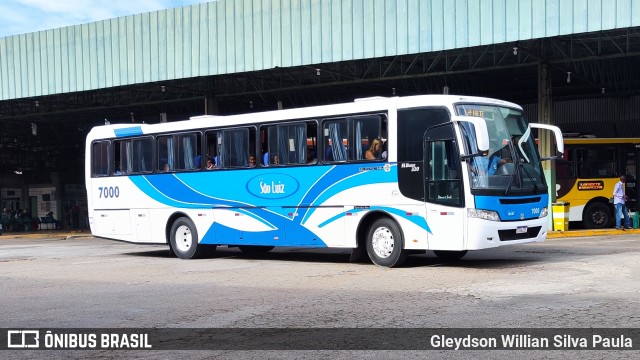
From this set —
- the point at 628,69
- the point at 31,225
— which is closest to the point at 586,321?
the point at 628,69

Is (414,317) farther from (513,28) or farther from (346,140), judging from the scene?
(513,28)

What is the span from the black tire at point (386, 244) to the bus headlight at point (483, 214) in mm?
1516

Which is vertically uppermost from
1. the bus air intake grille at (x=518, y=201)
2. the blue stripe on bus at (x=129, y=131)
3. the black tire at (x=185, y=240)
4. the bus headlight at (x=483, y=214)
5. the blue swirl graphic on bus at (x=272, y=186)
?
the blue stripe on bus at (x=129, y=131)

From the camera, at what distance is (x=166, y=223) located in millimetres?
18391

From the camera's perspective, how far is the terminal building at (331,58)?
22.6 metres

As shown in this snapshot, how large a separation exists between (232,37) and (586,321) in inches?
812

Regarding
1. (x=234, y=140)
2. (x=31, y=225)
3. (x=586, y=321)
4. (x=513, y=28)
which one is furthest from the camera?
(x=31, y=225)

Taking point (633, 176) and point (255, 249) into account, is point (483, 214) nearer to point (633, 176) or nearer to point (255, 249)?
point (255, 249)

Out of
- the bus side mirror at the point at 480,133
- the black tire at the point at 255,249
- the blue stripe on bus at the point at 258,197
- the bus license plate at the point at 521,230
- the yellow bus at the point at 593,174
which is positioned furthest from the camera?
the yellow bus at the point at 593,174

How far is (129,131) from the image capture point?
19297 millimetres

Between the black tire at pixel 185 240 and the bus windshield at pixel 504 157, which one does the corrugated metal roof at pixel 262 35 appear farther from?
the black tire at pixel 185 240

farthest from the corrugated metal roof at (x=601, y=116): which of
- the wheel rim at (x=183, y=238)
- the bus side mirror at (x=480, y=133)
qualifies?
the bus side mirror at (x=480, y=133)

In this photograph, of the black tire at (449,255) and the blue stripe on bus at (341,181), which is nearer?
the blue stripe on bus at (341,181)

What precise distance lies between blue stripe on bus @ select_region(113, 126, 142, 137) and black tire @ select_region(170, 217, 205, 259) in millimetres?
2608
